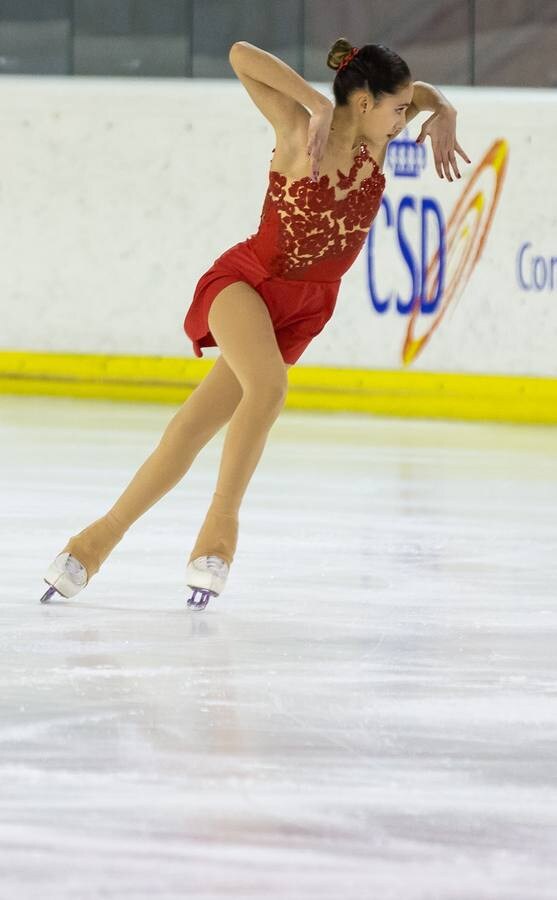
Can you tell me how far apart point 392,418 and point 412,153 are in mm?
1223

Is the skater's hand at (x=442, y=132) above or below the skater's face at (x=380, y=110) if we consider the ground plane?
below

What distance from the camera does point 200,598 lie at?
415 centimetres

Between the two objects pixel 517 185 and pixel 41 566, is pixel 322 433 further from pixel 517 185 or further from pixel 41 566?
pixel 41 566

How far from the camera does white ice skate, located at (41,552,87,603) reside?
13.7 feet

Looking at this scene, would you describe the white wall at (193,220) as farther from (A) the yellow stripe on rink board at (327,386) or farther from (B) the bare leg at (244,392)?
(B) the bare leg at (244,392)

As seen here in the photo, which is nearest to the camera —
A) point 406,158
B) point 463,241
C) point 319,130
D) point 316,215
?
point 319,130

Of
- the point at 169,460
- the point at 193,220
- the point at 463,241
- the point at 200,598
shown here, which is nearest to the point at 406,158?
the point at 463,241

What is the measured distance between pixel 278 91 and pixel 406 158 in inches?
210

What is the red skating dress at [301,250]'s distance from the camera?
13.4ft

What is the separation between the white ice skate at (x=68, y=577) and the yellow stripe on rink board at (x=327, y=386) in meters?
4.97

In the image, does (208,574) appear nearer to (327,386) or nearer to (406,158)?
(327,386)

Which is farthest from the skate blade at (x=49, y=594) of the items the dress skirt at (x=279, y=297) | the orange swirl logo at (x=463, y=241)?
the orange swirl logo at (x=463, y=241)

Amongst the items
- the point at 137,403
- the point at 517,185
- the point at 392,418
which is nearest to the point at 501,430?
the point at 392,418

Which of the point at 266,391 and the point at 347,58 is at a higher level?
the point at 347,58
